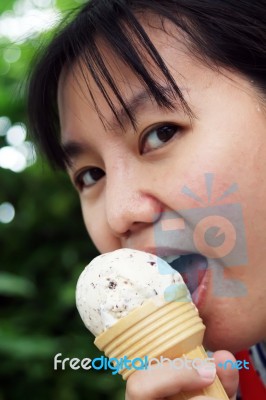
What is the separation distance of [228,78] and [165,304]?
508 mm

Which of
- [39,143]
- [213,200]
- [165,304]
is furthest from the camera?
[39,143]

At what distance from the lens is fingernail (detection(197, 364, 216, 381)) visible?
3.42 feet

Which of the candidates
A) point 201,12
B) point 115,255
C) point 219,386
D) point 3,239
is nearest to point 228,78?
point 201,12

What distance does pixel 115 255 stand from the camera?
44.8 inches

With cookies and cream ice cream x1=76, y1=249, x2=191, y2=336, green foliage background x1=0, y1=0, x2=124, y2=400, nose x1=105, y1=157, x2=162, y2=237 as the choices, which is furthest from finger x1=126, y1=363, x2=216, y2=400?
green foliage background x1=0, y1=0, x2=124, y2=400

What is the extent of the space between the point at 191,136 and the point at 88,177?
406 millimetres

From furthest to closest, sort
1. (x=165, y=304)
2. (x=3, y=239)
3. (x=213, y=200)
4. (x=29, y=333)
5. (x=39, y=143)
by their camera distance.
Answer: (x=3, y=239) < (x=29, y=333) < (x=39, y=143) < (x=213, y=200) < (x=165, y=304)

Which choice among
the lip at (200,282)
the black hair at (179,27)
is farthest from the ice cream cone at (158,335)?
the black hair at (179,27)

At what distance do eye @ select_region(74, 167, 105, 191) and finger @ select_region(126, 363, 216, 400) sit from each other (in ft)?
1.90

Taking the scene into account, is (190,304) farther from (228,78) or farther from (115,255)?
(228,78)

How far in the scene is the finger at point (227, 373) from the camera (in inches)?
44.8

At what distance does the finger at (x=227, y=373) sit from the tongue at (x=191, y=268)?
0.15 m

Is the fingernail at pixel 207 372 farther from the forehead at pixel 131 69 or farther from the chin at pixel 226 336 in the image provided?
the forehead at pixel 131 69

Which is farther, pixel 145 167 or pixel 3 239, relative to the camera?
pixel 3 239
